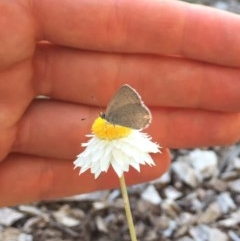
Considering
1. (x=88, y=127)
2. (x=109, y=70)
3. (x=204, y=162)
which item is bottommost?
(x=204, y=162)

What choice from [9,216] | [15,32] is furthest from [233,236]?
[15,32]

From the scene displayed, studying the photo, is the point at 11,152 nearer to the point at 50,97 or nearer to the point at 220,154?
the point at 50,97

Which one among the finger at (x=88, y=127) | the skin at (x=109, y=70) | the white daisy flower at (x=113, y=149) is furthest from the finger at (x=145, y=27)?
the white daisy flower at (x=113, y=149)

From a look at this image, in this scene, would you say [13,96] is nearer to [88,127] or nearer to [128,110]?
[88,127]

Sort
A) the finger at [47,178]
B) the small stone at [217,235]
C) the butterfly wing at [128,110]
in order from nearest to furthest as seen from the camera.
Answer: the butterfly wing at [128,110]
the finger at [47,178]
the small stone at [217,235]

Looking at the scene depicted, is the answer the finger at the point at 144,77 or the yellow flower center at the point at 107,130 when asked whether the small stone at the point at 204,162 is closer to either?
the finger at the point at 144,77

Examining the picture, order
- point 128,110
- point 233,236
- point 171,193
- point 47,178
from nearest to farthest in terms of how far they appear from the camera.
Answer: point 128,110, point 47,178, point 233,236, point 171,193

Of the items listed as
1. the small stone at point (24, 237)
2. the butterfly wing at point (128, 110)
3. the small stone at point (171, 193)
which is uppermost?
the butterfly wing at point (128, 110)
